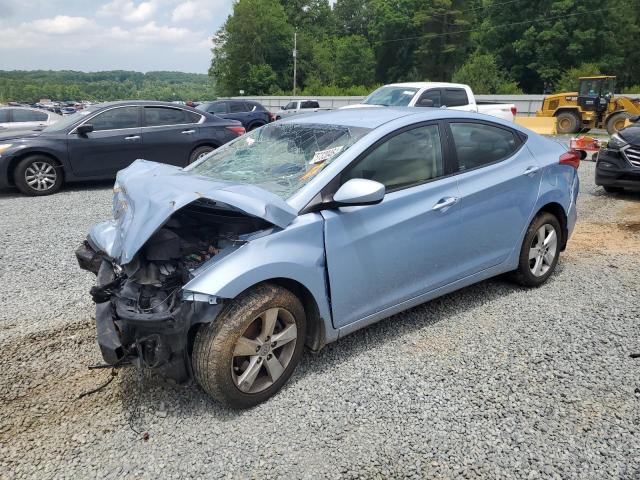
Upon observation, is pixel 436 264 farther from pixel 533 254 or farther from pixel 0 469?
pixel 0 469

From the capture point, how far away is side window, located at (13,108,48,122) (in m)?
11.8

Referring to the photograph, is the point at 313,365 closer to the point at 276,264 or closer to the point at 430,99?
the point at 276,264

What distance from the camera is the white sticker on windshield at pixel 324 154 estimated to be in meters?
3.14

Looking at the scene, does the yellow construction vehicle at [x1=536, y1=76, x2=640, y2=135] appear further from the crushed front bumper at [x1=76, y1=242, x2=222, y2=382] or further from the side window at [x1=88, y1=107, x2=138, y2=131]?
the crushed front bumper at [x1=76, y1=242, x2=222, y2=382]

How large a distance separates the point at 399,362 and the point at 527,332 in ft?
3.51

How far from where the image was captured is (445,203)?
3.40m

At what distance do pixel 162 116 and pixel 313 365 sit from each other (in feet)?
25.1

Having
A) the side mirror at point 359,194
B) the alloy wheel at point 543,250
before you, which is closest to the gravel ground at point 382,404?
the alloy wheel at point 543,250

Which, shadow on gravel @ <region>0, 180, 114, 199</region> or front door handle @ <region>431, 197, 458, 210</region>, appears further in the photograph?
shadow on gravel @ <region>0, 180, 114, 199</region>

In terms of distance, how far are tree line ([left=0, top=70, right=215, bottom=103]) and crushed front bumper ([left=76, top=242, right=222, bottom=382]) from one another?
90.6m

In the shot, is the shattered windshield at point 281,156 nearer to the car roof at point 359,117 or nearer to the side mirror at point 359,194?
the car roof at point 359,117

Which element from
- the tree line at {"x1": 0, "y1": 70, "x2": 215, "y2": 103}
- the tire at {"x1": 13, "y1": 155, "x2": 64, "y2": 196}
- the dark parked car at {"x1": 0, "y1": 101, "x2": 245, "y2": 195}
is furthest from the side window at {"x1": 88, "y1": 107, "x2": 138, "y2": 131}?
the tree line at {"x1": 0, "y1": 70, "x2": 215, "y2": 103}

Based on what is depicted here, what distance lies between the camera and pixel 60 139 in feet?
27.6

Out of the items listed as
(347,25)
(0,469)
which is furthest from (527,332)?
(347,25)
